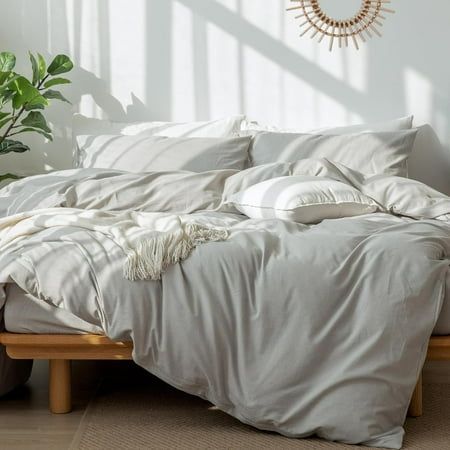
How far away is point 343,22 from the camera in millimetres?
4613

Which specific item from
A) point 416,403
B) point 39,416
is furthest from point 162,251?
point 416,403

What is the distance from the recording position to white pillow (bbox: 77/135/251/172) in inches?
163

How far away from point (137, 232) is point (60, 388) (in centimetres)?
59

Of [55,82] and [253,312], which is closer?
[253,312]

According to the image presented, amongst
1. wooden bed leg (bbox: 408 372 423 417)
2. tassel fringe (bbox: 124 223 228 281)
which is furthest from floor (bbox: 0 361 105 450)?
wooden bed leg (bbox: 408 372 423 417)

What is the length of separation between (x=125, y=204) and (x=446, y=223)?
1306mm

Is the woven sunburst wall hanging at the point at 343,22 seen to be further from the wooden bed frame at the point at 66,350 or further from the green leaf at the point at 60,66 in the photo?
the wooden bed frame at the point at 66,350

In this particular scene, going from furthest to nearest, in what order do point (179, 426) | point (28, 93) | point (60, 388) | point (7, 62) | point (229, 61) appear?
point (229, 61), point (7, 62), point (28, 93), point (60, 388), point (179, 426)

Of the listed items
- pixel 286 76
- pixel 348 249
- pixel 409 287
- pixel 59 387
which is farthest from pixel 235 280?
pixel 286 76

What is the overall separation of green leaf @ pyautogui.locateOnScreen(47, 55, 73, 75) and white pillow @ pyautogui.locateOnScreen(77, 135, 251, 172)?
50cm

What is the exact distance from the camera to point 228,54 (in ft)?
15.5

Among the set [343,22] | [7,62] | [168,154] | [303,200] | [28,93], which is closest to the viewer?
[303,200]

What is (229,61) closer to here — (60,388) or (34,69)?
(34,69)

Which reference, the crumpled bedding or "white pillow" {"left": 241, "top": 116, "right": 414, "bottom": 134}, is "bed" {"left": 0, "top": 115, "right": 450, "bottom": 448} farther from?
"white pillow" {"left": 241, "top": 116, "right": 414, "bottom": 134}
